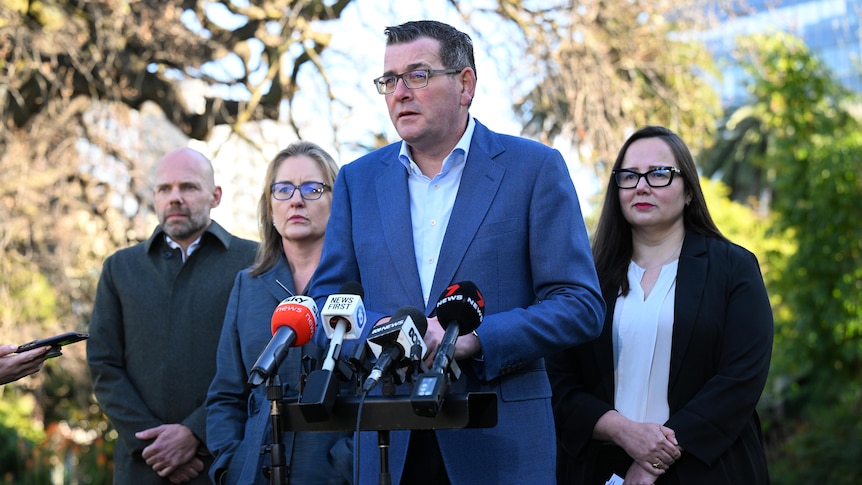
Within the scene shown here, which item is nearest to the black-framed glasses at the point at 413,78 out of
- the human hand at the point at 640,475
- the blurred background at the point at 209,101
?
the human hand at the point at 640,475

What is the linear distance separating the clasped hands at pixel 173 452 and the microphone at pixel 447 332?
7.39 feet

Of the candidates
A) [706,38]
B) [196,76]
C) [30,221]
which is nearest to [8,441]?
[30,221]

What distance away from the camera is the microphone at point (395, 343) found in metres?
2.49

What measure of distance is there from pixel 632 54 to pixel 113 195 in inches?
203

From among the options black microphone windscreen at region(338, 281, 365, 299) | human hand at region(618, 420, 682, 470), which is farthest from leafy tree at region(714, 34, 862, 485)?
black microphone windscreen at region(338, 281, 365, 299)

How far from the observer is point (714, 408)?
3.84 metres

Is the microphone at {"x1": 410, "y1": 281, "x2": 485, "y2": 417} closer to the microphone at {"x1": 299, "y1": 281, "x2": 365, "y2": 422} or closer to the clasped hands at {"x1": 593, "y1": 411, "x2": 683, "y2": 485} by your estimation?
the microphone at {"x1": 299, "y1": 281, "x2": 365, "y2": 422}

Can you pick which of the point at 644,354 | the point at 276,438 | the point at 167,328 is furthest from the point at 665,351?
the point at 167,328

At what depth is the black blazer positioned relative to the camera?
12.6 feet

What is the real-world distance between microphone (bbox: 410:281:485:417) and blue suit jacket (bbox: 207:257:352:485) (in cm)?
130

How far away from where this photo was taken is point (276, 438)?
104 inches

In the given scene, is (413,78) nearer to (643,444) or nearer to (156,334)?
(643,444)

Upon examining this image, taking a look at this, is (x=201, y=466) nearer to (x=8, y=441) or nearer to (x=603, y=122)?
(x=603, y=122)

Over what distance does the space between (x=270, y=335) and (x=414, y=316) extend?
5.61 feet
